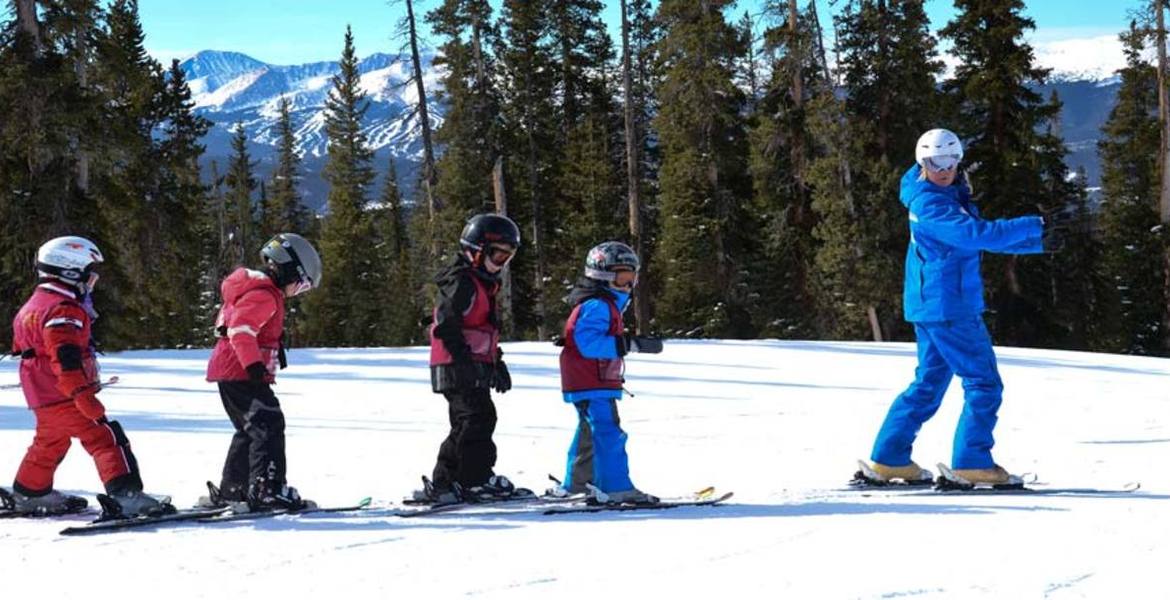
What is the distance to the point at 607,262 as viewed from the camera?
653cm

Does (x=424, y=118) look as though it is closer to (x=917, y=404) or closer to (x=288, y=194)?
(x=917, y=404)

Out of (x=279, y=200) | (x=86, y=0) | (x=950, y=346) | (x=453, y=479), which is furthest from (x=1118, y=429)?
(x=279, y=200)

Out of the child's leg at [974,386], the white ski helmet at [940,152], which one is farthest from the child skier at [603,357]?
the white ski helmet at [940,152]

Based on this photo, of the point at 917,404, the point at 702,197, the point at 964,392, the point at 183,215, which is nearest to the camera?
the point at 964,392

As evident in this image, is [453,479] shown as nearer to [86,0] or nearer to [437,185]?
[86,0]

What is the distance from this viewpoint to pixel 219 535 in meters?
5.71

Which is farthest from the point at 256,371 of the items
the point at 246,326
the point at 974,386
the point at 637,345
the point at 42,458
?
the point at 974,386

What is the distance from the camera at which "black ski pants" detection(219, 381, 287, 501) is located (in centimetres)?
631

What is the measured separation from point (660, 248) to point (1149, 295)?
56.1 ft

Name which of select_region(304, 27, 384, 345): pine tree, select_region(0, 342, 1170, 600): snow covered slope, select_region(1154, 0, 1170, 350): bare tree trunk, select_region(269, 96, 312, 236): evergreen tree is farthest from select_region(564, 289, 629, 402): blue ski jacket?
select_region(269, 96, 312, 236): evergreen tree

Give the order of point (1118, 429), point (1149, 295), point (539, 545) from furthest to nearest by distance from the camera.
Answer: point (1149, 295), point (1118, 429), point (539, 545)

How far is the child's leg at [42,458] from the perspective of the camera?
6363 mm

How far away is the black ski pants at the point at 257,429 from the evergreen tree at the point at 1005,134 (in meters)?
28.3

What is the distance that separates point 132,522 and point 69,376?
2.88 feet
